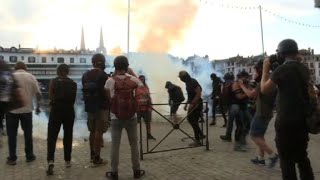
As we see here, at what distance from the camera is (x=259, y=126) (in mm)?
7535

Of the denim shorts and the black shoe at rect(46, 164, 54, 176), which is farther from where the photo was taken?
the denim shorts

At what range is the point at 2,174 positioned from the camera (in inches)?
285

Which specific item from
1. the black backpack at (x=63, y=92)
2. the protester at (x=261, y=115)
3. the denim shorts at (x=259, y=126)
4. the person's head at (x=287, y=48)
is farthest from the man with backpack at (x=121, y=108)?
the person's head at (x=287, y=48)

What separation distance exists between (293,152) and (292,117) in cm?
37

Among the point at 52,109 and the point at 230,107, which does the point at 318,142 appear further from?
the point at 52,109

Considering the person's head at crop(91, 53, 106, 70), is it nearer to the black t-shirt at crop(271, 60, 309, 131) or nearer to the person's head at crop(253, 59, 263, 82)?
the person's head at crop(253, 59, 263, 82)

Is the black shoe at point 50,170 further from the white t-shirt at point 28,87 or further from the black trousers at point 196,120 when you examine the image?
the black trousers at point 196,120

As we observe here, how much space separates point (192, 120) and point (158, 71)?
28.2m

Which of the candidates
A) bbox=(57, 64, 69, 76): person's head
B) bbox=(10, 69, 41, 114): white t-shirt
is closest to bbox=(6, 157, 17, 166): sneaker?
bbox=(10, 69, 41, 114): white t-shirt

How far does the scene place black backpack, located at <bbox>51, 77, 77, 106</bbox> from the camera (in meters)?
7.32

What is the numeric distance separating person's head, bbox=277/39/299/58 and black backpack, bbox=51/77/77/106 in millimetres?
3700

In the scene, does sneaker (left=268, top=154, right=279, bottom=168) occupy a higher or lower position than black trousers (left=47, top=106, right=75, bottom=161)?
lower

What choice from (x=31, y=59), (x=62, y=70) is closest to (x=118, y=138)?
(x=62, y=70)

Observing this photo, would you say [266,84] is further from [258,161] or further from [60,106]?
[60,106]
